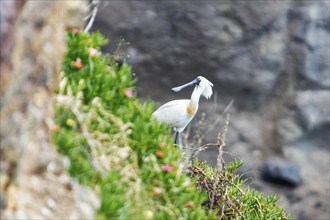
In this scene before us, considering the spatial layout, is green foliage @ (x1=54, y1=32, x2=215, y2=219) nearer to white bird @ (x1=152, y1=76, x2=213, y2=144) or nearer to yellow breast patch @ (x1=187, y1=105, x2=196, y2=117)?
white bird @ (x1=152, y1=76, x2=213, y2=144)

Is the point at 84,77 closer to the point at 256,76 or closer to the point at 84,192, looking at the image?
the point at 84,192

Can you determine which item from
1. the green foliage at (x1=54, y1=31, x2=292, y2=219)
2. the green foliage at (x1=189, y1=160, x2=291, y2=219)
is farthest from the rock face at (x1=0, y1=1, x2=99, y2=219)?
the green foliage at (x1=189, y1=160, x2=291, y2=219)

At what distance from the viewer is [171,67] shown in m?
11.2

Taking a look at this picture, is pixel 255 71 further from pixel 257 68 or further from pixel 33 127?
pixel 33 127

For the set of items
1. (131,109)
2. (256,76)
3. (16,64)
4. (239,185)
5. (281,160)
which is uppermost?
(256,76)

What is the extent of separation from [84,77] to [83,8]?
50 centimetres

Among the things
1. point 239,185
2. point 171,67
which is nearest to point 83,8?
point 239,185

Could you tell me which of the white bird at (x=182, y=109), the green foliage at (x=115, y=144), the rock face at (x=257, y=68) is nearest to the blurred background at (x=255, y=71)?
the rock face at (x=257, y=68)

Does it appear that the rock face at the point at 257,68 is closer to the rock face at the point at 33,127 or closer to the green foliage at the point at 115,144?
the green foliage at the point at 115,144

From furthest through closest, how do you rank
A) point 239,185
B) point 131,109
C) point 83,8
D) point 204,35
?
point 204,35
point 239,185
point 131,109
point 83,8

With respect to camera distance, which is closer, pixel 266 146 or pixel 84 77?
pixel 84 77

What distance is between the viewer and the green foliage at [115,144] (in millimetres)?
4180

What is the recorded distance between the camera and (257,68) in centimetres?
1130

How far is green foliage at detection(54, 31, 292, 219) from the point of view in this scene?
4.18 m
